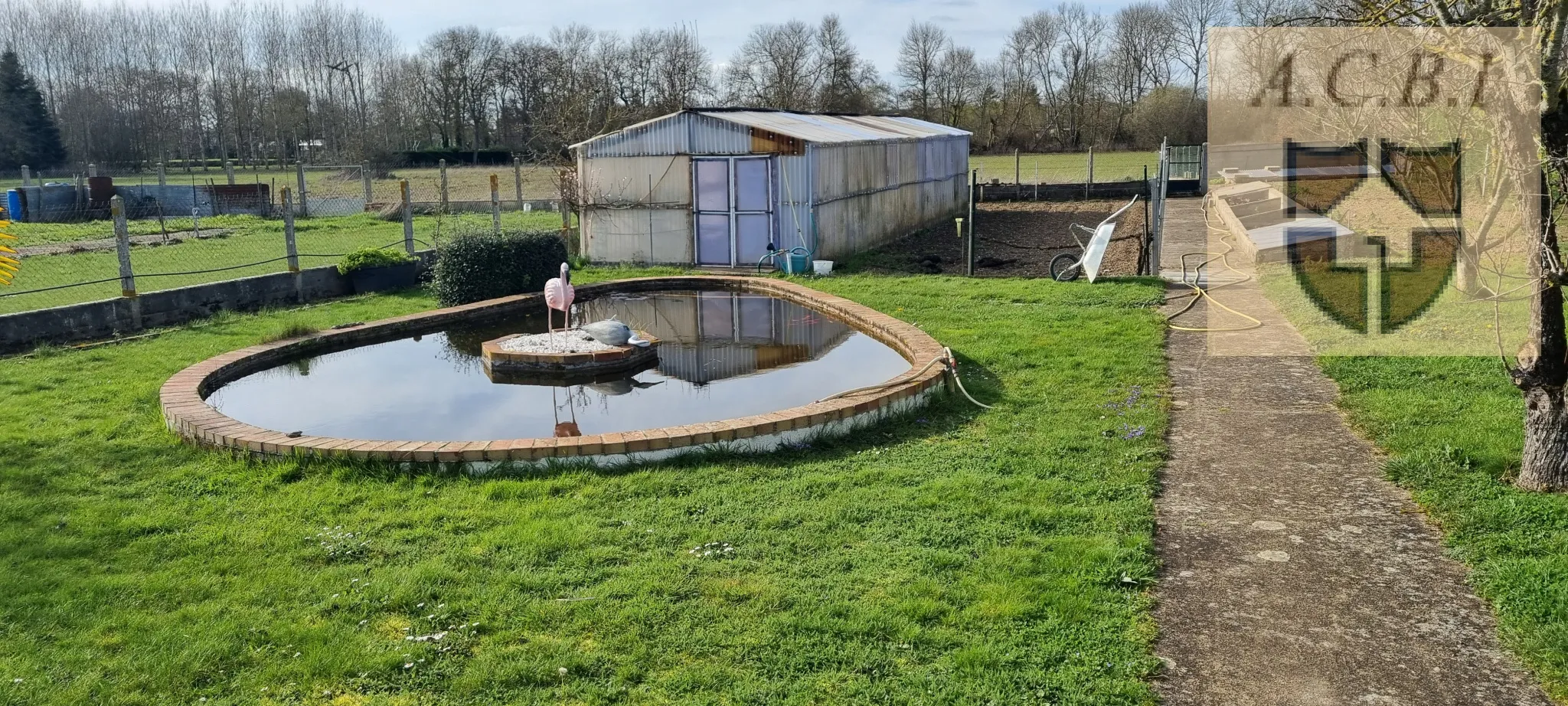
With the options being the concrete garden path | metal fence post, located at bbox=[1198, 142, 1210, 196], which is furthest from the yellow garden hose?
metal fence post, located at bbox=[1198, 142, 1210, 196]

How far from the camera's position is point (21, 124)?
1783 inches

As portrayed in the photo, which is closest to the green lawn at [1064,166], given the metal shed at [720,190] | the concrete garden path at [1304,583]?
the metal shed at [720,190]

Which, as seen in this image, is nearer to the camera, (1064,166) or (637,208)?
(637,208)

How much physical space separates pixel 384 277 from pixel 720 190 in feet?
15.6

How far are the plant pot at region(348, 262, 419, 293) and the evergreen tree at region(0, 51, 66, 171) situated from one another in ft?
138

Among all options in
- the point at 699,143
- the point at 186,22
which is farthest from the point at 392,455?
the point at 186,22

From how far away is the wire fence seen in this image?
14.3m

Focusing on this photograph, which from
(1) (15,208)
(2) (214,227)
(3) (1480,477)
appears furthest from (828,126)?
(1) (15,208)

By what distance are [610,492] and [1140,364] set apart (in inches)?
179

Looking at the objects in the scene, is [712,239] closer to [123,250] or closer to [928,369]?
[123,250]

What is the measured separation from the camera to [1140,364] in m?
8.12

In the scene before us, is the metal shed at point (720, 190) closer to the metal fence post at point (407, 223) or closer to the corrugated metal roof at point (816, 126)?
the corrugated metal roof at point (816, 126)

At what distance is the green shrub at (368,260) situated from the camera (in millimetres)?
13336

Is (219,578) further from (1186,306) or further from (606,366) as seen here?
(1186,306)
